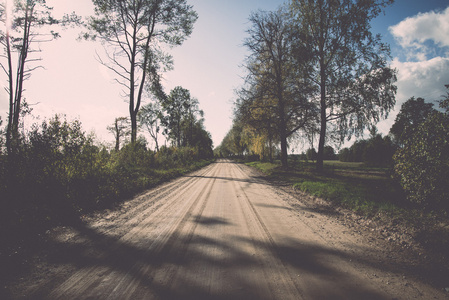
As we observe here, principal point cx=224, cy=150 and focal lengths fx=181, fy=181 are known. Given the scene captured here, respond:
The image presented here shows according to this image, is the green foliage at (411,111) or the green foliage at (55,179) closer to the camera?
the green foliage at (55,179)

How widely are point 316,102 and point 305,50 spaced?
164 inches

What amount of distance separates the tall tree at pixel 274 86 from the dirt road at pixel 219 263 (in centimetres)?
1316

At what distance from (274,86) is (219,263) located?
1689cm

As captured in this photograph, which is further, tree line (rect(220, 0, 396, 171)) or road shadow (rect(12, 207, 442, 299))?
tree line (rect(220, 0, 396, 171))

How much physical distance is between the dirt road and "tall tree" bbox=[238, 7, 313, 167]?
13.2m

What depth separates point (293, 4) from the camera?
1345 centimetres

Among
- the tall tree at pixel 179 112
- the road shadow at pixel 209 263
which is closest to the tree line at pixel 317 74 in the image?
the road shadow at pixel 209 263

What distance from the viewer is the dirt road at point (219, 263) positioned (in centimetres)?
223

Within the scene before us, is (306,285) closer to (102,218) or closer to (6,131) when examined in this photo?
(102,218)

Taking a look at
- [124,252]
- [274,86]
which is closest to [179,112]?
[274,86]

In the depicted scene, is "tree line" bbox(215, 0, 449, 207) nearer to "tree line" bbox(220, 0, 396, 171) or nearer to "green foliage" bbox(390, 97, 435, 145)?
"tree line" bbox(220, 0, 396, 171)

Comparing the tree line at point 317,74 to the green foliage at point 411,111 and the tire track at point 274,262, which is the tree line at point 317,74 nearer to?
the tire track at point 274,262

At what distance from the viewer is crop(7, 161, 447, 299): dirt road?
7.31ft

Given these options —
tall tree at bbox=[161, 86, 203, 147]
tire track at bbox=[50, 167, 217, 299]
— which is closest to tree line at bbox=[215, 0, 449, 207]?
tire track at bbox=[50, 167, 217, 299]
